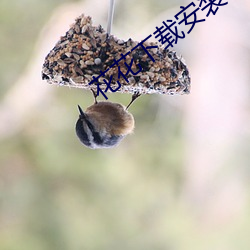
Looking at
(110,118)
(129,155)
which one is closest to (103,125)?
(110,118)

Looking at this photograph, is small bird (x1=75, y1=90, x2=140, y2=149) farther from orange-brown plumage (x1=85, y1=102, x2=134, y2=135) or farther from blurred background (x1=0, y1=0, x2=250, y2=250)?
blurred background (x1=0, y1=0, x2=250, y2=250)

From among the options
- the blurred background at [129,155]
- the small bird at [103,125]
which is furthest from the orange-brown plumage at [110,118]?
the blurred background at [129,155]

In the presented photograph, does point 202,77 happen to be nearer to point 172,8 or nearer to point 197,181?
point 172,8

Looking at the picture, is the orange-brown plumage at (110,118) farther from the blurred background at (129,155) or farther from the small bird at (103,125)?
the blurred background at (129,155)

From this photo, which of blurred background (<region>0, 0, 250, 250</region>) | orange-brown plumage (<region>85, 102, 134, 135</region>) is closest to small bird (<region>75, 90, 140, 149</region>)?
orange-brown plumage (<region>85, 102, 134, 135</region>)

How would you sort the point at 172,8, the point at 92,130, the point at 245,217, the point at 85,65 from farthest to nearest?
the point at 245,217 < the point at 172,8 < the point at 92,130 < the point at 85,65

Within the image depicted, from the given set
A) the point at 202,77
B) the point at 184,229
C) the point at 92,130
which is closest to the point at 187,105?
the point at 202,77

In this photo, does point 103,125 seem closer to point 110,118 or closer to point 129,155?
point 110,118
